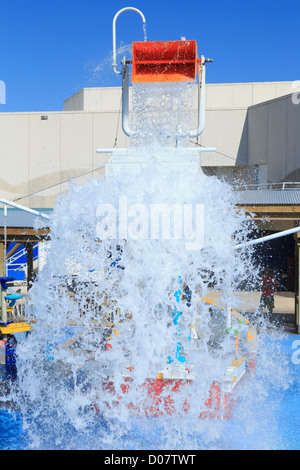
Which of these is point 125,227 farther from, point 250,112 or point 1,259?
point 250,112

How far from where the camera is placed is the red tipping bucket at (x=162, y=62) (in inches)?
333

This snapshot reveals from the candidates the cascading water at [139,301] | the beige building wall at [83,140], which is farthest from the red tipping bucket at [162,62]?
the beige building wall at [83,140]

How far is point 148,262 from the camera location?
5.48 meters

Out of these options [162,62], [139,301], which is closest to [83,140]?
[162,62]

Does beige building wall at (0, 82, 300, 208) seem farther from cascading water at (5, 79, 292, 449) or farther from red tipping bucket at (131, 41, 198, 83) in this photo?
cascading water at (5, 79, 292, 449)

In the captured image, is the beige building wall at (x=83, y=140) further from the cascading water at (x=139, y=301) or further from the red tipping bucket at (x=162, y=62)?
the cascading water at (x=139, y=301)

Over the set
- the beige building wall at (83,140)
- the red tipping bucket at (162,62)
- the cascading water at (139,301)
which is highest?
the beige building wall at (83,140)

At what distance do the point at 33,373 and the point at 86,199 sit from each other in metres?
2.77

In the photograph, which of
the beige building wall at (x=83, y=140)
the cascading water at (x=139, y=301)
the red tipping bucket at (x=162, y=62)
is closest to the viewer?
A: the cascading water at (x=139, y=301)

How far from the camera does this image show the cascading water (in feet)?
17.6

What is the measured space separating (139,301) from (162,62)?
483 centimetres

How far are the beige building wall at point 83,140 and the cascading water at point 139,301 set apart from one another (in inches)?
584

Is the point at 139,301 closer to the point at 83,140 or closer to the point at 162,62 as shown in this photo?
the point at 162,62

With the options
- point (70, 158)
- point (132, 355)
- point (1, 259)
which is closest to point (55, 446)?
point (132, 355)
